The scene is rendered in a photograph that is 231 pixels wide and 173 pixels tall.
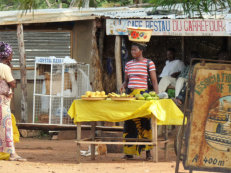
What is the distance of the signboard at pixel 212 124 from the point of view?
18.7 ft

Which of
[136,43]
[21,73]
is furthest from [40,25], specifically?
[136,43]

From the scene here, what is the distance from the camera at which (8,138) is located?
8.41 m

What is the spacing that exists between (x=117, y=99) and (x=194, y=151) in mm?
2618

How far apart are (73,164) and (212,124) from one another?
3146mm

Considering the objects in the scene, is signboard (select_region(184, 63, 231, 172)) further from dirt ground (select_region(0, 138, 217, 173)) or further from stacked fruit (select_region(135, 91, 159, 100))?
stacked fruit (select_region(135, 91, 159, 100))

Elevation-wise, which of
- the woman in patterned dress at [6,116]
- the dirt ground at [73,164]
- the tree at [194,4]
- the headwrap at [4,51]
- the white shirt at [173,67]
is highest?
the tree at [194,4]

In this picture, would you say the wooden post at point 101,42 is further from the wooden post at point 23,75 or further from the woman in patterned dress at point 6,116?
the woman in patterned dress at point 6,116

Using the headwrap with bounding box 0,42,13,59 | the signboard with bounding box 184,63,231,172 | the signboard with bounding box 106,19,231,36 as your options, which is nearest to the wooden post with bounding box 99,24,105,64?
the signboard with bounding box 106,19,231,36

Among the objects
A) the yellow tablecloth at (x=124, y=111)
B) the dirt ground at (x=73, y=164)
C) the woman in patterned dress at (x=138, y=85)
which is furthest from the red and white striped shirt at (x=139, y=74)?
the dirt ground at (x=73, y=164)

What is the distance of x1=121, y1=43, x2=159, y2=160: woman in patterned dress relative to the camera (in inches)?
346

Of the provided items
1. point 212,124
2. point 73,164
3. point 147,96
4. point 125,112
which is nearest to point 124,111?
point 125,112

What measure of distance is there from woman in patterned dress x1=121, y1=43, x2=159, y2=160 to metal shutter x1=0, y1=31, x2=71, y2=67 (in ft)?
18.9

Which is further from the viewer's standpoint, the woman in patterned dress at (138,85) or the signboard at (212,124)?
the woman in patterned dress at (138,85)

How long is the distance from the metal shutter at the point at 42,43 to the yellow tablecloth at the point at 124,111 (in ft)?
20.4
